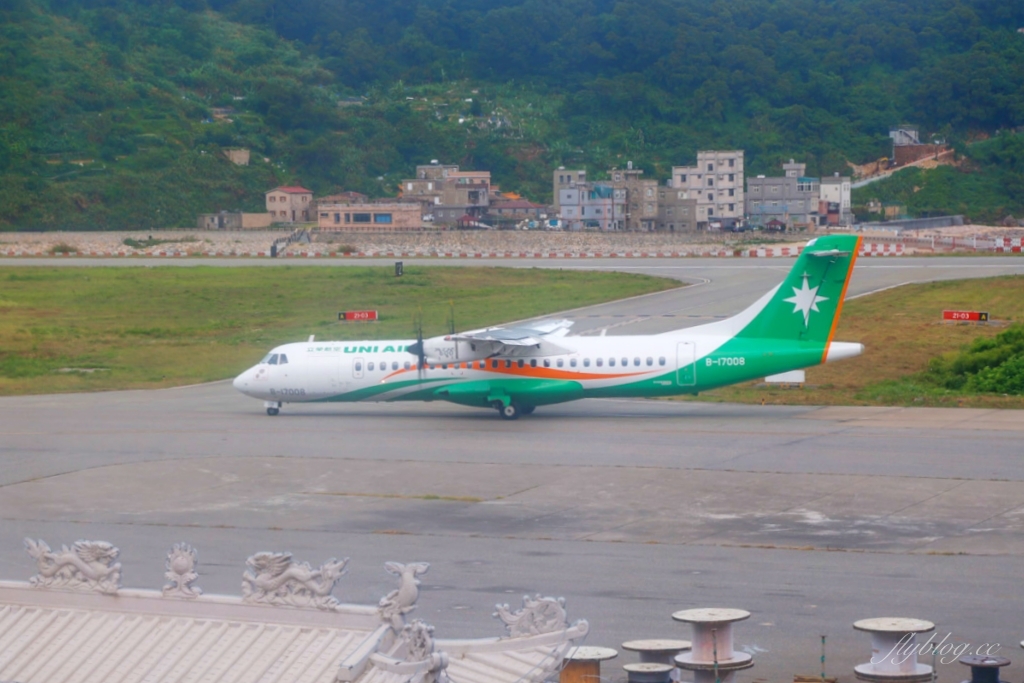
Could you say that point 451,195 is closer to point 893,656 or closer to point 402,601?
point 893,656

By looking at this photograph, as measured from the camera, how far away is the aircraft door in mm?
37812

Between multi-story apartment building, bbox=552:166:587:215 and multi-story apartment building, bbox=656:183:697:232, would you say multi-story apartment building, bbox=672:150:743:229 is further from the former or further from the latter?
multi-story apartment building, bbox=552:166:587:215

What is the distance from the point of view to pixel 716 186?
15900 centimetres

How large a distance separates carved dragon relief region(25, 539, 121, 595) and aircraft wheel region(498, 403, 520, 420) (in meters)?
30.2

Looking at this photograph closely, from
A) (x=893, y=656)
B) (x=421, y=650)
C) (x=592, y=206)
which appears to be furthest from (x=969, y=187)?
(x=421, y=650)

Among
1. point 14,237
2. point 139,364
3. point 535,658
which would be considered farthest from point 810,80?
point 535,658

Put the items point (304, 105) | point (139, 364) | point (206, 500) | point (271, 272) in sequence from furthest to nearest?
1. point (304, 105)
2. point (271, 272)
3. point (139, 364)
4. point (206, 500)

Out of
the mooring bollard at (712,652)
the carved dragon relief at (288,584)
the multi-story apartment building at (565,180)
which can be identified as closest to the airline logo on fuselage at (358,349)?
the mooring bollard at (712,652)

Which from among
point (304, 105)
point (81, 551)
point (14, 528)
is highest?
point (304, 105)

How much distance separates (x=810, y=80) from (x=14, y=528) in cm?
18765

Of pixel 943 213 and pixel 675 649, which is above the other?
pixel 943 213

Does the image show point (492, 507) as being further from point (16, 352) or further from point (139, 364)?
point (16, 352)

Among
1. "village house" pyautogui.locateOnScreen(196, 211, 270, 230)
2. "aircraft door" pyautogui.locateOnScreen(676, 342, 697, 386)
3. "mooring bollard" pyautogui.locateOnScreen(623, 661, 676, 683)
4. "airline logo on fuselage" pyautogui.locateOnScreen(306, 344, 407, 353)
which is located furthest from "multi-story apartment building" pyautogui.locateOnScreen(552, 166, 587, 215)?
"mooring bollard" pyautogui.locateOnScreen(623, 661, 676, 683)

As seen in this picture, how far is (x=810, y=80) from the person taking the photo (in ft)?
653
